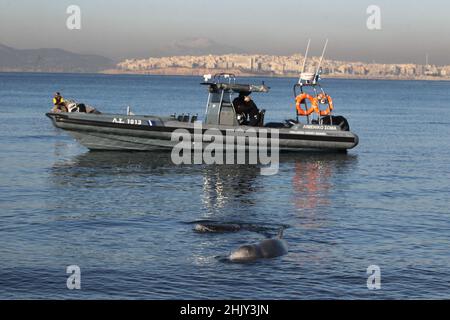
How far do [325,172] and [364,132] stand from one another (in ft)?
70.2

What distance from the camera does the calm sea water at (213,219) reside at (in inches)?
571

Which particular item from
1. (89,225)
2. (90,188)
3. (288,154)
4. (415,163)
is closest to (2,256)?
(89,225)

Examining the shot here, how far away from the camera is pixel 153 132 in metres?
32.0

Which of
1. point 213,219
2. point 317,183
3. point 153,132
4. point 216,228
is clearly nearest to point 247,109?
point 153,132

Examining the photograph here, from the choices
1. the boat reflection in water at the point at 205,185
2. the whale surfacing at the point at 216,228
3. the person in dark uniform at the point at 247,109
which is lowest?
the whale surfacing at the point at 216,228

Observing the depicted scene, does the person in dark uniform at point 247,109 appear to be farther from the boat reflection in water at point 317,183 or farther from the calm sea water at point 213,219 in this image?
the boat reflection in water at point 317,183

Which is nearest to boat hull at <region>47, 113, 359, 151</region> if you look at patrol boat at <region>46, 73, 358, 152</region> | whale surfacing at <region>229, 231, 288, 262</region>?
patrol boat at <region>46, 73, 358, 152</region>

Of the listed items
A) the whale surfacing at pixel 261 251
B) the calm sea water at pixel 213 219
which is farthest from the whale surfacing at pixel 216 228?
the whale surfacing at pixel 261 251

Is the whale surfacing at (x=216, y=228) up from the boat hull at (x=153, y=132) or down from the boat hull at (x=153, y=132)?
down

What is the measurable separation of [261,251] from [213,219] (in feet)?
14.5

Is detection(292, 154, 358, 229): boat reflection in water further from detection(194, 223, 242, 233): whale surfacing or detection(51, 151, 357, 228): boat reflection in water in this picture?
detection(194, 223, 242, 233): whale surfacing

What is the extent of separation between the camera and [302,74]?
111 ft

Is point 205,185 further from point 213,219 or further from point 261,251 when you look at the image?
point 261,251

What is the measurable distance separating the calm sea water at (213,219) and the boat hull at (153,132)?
504mm
